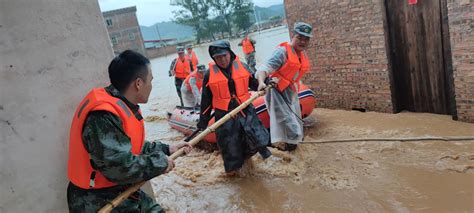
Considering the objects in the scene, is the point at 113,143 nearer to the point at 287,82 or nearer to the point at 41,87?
the point at 41,87

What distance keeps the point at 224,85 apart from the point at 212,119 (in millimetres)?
1292

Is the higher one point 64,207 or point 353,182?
point 64,207

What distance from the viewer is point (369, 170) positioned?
4.21 metres

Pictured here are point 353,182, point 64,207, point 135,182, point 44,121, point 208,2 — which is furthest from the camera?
point 208,2

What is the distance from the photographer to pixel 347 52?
623cm

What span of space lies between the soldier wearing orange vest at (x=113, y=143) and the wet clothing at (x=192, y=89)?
4.84 m

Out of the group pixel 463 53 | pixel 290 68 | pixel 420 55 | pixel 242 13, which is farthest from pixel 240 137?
pixel 242 13

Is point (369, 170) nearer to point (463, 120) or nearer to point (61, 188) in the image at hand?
point (463, 120)

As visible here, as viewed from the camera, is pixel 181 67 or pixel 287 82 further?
pixel 181 67

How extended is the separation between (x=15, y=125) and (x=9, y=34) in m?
0.60

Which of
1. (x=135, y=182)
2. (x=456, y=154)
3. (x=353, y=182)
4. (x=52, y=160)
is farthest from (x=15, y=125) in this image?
(x=456, y=154)

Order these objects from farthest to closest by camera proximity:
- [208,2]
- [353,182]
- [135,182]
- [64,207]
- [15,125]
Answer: [208,2], [353,182], [64,207], [15,125], [135,182]

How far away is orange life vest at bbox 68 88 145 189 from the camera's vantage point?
1.96 m

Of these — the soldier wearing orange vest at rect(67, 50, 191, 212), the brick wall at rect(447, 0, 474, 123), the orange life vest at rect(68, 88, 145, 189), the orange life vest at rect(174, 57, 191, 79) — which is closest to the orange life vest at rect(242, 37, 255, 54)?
the orange life vest at rect(174, 57, 191, 79)
